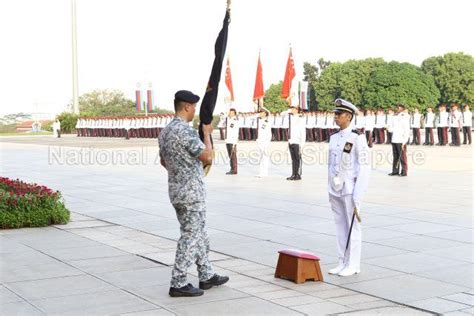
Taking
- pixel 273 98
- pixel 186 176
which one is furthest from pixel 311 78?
pixel 186 176

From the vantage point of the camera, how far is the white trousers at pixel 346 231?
6.79m

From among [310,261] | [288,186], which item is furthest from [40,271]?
[288,186]

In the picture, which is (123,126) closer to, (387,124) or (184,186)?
(387,124)

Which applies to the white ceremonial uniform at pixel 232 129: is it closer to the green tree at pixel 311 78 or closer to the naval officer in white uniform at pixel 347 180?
the naval officer in white uniform at pixel 347 180

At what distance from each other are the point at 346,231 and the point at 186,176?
6.30ft

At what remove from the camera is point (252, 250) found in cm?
809

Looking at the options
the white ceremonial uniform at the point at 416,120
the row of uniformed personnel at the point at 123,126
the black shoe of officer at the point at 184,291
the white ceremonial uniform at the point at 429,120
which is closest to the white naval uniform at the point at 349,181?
the black shoe of officer at the point at 184,291

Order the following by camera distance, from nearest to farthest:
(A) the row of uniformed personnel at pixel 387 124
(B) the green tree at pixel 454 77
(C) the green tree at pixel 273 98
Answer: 1. (A) the row of uniformed personnel at pixel 387 124
2. (B) the green tree at pixel 454 77
3. (C) the green tree at pixel 273 98

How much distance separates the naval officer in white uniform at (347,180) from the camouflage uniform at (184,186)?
5.05 feet

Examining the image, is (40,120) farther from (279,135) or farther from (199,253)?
(199,253)

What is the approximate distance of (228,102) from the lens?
3456cm

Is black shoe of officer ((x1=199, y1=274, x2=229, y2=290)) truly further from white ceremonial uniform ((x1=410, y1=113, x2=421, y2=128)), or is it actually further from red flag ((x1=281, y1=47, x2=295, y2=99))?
white ceremonial uniform ((x1=410, y1=113, x2=421, y2=128))

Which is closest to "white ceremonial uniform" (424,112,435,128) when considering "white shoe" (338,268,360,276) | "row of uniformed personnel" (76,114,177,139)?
"row of uniformed personnel" (76,114,177,139)

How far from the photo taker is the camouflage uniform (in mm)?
5941
